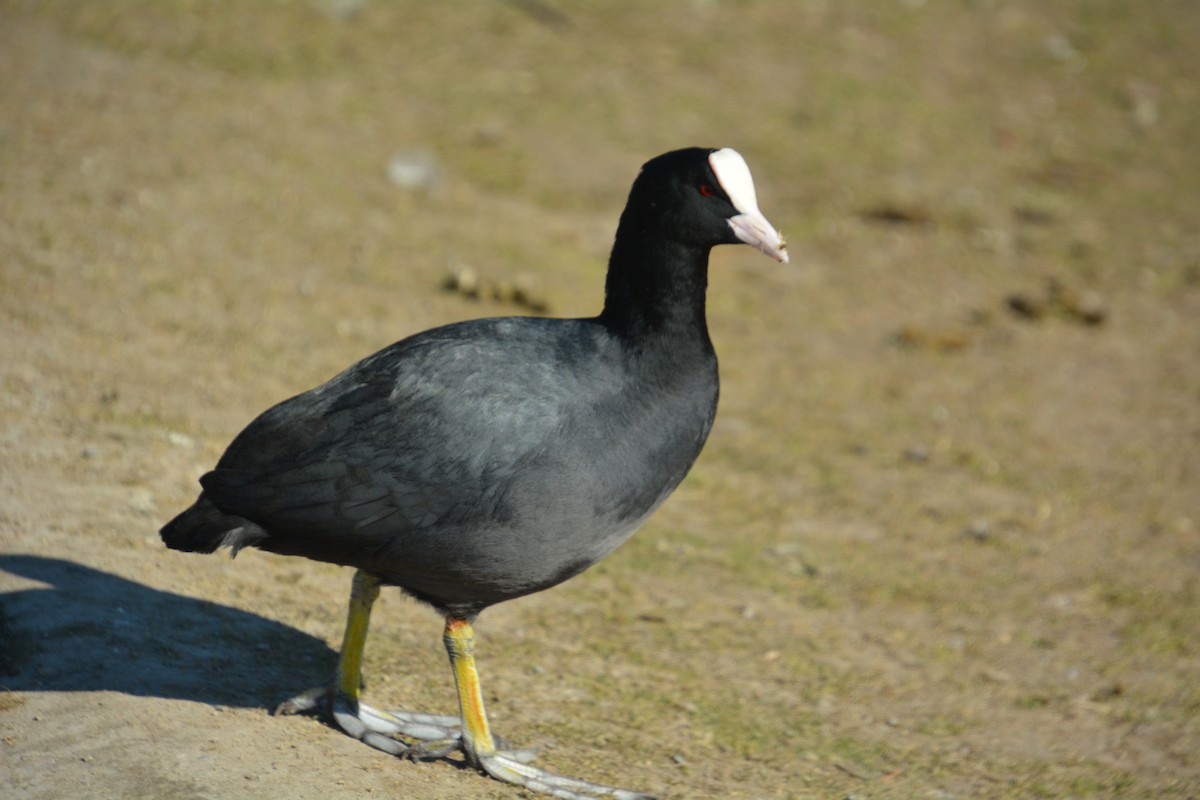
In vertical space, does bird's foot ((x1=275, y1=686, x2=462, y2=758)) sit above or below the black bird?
below

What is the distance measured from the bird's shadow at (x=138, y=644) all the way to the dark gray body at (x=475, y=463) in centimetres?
47

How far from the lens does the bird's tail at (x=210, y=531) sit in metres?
3.55

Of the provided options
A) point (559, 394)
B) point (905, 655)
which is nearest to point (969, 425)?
point (905, 655)

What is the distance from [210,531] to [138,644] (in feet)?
1.96

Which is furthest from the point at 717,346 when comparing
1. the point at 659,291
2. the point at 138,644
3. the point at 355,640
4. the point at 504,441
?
the point at 138,644

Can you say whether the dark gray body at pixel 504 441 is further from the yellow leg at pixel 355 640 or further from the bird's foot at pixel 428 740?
the bird's foot at pixel 428 740

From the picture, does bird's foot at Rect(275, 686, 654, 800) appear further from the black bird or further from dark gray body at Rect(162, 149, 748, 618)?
dark gray body at Rect(162, 149, 748, 618)

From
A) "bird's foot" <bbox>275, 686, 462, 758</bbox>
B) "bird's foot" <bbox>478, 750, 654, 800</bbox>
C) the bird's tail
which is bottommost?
"bird's foot" <bbox>478, 750, 654, 800</bbox>

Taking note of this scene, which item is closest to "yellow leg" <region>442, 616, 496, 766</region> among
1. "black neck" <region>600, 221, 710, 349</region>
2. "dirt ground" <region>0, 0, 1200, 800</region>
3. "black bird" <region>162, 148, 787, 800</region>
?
"black bird" <region>162, 148, 787, 800</region>

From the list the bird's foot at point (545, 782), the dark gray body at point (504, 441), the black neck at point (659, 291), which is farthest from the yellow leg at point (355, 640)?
the black neck at point (659, 291)

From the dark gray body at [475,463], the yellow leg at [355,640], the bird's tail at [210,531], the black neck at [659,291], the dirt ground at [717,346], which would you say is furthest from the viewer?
the dirt ground at [717,346]

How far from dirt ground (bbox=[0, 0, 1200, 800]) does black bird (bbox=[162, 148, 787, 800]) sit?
494mm

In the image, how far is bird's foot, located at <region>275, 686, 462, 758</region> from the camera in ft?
12.2

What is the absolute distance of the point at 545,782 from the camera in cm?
360
